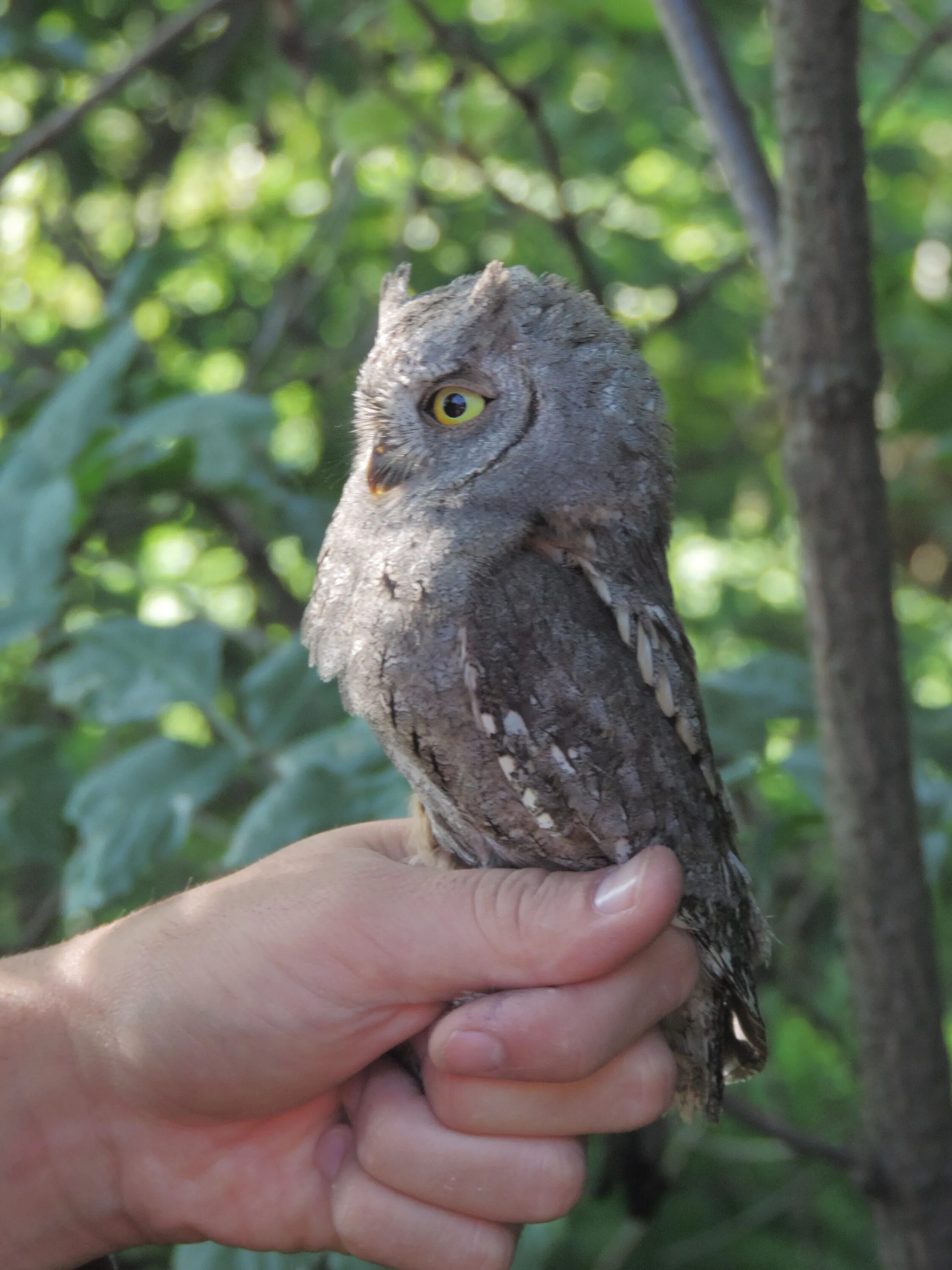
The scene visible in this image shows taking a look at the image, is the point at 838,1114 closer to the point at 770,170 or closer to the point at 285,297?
the point at 770,170

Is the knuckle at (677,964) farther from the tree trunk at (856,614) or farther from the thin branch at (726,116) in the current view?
the thin branch at (726,116)

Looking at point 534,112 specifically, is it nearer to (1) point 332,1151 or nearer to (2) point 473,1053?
(2) point 473,1053

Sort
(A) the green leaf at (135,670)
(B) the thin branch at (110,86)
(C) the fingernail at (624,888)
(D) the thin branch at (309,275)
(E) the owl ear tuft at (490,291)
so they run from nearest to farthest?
(C) the fingernail at (624,888)
(E) the owl ear tuft at (490,291)
(A) the green leaf at (135,670)
(B) the thin branch at (110,86)
(D) the thin branch at (309,275)

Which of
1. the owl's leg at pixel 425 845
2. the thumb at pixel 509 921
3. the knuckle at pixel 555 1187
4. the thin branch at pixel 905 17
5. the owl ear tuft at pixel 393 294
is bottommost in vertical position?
the knuckle at pixel 555 1187

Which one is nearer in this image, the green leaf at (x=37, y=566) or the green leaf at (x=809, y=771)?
the green leaf at (x=37, y=566)

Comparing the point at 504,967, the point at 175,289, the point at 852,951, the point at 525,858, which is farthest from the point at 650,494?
the point at 175,289

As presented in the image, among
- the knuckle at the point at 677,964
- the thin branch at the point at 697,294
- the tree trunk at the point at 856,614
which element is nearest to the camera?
the knuckle at the point at 677,964

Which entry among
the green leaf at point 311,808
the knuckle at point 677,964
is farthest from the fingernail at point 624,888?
the green leaf at point 311,808

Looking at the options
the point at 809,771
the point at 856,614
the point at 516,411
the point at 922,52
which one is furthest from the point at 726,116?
the point at 809,771
